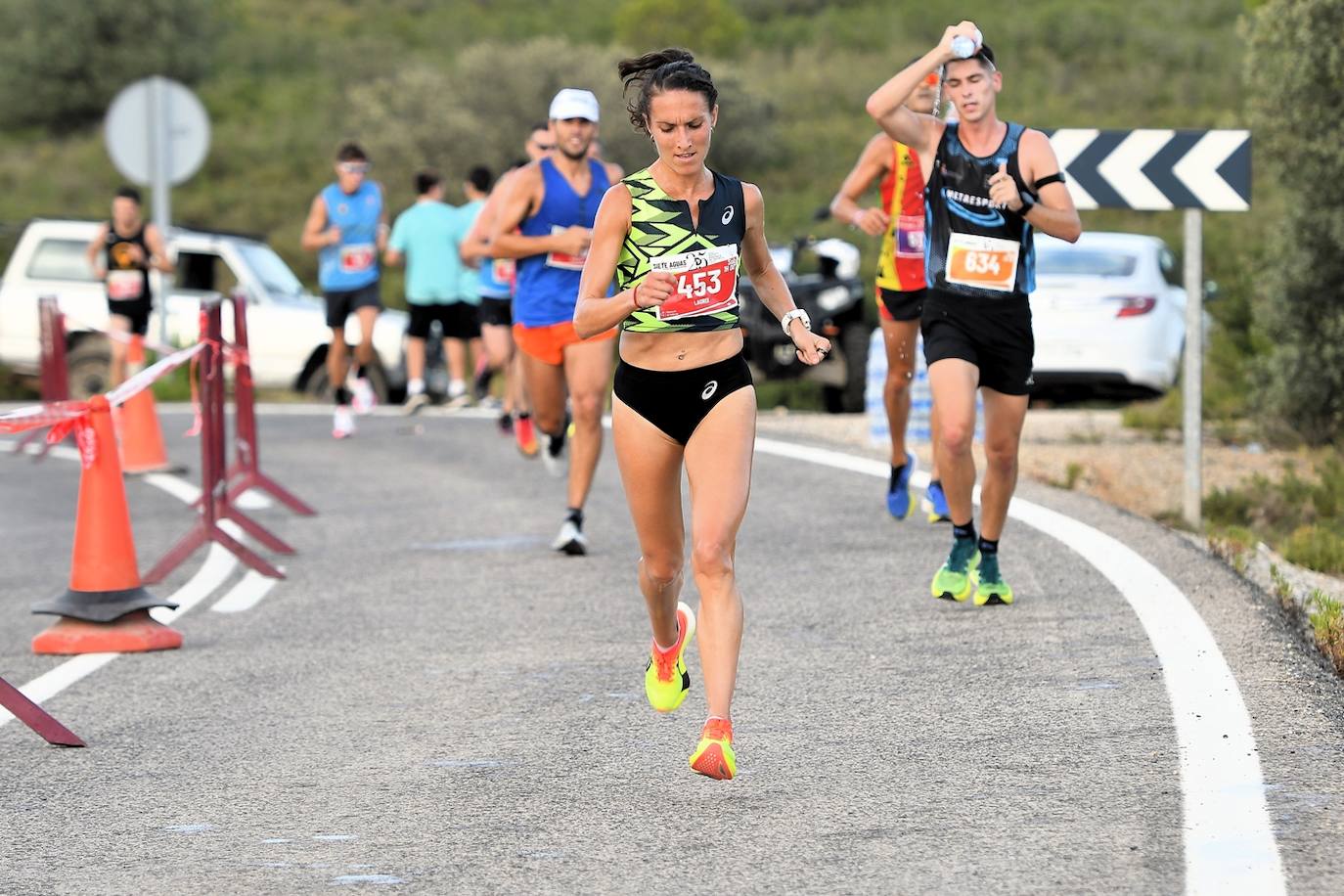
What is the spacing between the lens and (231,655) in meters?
8.33

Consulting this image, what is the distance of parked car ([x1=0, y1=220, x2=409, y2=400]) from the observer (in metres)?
22.2

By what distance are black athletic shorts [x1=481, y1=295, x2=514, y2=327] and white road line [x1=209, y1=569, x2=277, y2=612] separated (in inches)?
232

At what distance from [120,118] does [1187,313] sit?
43.9 feet

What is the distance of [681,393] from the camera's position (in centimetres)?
605

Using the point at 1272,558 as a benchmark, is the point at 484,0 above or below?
above

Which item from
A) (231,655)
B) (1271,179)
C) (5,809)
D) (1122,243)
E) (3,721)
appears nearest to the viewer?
(5,809)

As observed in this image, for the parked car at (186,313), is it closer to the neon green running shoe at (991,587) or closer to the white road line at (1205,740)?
the white road line at (1205,740)

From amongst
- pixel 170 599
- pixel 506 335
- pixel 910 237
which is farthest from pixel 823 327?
pixel 170 599

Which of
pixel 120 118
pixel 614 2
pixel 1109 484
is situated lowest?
pixel 1109 484

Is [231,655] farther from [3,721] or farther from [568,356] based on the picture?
[568,356]

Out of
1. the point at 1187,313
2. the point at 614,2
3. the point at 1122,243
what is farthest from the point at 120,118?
the point at 614,2

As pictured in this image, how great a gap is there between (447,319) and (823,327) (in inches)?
130

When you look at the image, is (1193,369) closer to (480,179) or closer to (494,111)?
(480,179)

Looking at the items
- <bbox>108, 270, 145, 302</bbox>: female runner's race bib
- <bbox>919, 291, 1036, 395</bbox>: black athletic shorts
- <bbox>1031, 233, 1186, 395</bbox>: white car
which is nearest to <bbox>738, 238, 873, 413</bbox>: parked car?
<bbox>1031, 233, 1186, 395</bbox>: white car
